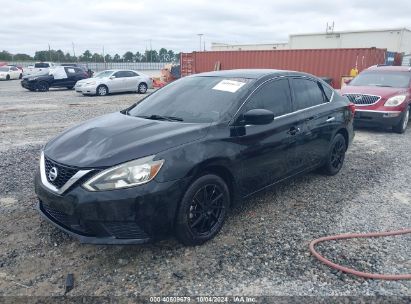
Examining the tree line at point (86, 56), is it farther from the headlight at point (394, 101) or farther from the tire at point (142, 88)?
the headlight at point (394, 101)

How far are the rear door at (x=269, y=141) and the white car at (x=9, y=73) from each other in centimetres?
3485

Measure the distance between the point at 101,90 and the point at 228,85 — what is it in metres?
14.9

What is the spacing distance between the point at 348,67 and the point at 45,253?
16749 mm

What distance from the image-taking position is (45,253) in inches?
126

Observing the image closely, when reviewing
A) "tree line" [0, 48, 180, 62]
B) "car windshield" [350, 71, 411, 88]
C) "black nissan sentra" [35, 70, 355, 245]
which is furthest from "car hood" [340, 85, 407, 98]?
"tree line" [0, 48, 180, 62]

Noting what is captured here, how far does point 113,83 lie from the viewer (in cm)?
1798

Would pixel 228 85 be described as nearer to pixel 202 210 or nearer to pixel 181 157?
pixel 181 157

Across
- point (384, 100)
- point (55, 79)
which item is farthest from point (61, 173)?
point (55, 79)

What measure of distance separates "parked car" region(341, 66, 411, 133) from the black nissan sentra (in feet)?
15.3

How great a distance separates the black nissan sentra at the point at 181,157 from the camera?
282 centimetres

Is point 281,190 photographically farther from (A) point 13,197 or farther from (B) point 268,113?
(A) point 13,197

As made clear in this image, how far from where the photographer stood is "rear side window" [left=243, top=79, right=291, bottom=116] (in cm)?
384

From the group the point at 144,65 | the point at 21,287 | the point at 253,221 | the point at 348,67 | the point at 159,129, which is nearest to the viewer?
A: the point at 21,287

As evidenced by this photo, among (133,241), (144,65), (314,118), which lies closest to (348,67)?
(314,118)
